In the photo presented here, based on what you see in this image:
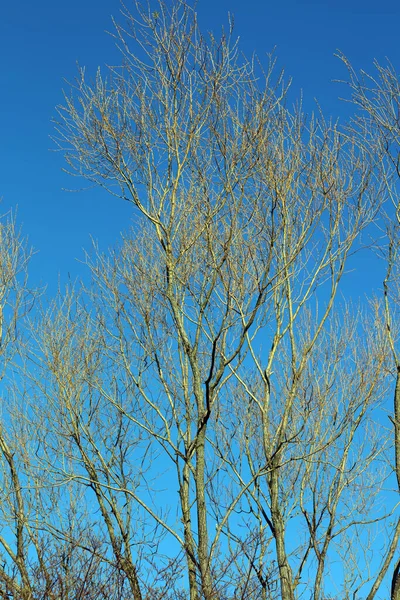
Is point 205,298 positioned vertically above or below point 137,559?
above

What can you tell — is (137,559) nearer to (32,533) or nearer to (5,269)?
(32,533)

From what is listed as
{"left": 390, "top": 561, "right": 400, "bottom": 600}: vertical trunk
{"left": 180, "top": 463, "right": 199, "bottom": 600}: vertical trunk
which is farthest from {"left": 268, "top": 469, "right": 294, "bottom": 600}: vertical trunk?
{"left": 390, "top": 561, "right": 400, "bottom": 600}: vertical trunk

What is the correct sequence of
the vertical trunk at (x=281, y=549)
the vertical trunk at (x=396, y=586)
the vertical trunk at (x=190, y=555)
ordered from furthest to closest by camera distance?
the vertical trunk at (x=281, y=549) → the vertical trunk at (x=190, y=555) → the vertical trunk at (x=396, y=586)

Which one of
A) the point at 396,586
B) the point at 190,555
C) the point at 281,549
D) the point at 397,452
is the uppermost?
the point at 397,452

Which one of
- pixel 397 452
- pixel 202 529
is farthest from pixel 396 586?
pixel 202 529

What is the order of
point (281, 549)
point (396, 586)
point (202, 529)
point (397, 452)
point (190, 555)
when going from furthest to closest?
point (281, 549) → point (397, 452) → point (190, 555) → point (396, 586) → point (202, 529)

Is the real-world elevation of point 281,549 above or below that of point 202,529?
above

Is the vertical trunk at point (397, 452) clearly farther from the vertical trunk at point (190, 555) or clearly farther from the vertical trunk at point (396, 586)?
the vertical trunk at point (190, 555)

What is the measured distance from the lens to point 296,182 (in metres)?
6.25

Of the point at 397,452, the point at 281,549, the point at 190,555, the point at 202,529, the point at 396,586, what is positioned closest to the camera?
the point at 202,529

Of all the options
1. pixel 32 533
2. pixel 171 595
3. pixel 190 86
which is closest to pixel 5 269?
pixel 32 533

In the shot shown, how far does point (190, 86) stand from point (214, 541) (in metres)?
3.82

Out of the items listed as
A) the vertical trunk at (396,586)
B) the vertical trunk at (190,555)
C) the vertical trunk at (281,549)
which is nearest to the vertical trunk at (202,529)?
the vertical trunk at (190,555)

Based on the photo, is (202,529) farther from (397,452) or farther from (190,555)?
(397,452)
